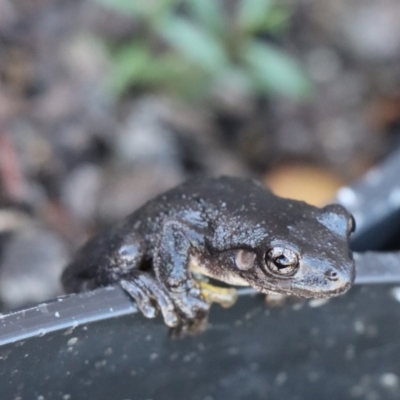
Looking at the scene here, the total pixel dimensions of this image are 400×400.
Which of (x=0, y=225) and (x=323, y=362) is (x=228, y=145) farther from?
(x=323, y=362)

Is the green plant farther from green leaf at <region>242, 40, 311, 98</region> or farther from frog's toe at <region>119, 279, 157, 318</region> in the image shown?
frog's toe at <region>119, 279, 157, 318</region>

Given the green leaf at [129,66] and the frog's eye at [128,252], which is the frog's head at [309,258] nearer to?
the frog's eye at [128,252]

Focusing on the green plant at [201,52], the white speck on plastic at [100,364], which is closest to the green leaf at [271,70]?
the green plant at [201,52]

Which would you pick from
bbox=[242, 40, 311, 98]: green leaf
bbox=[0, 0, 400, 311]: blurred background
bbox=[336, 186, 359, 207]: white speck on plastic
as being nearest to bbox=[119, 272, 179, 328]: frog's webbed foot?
bbox=[336, 186, 359, 207]: white speck on plastic

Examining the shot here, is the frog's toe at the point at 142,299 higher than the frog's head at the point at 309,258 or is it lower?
lower

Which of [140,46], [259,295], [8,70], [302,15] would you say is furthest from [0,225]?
[302,15]

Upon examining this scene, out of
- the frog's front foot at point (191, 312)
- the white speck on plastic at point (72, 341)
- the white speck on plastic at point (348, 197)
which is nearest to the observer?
the white speck on plastic at point (72, 341)

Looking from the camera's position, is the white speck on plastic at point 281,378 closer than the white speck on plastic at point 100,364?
No
